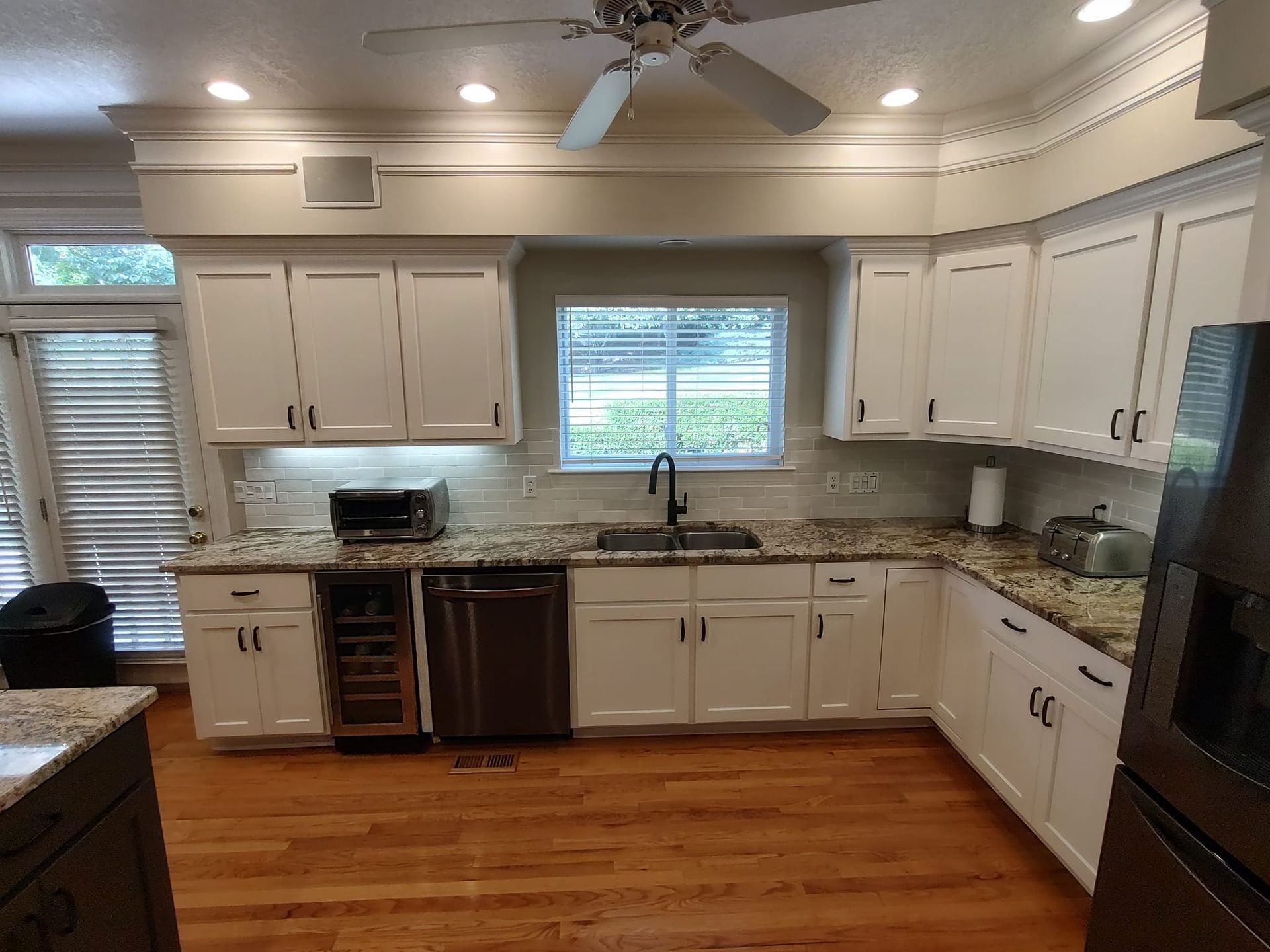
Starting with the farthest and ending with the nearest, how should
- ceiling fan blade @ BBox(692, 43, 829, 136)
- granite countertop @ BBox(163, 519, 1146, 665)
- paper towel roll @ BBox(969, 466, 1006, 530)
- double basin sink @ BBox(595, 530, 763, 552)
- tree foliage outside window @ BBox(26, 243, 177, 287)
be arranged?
1. double basin sink @ BBox(595, 530, 763, 552)
2. tree foliage outside window @ BBox(26, 243, 177, 287)
3. paper towel roll @ BBox(969, 466, 1006, 530)
4. granite countertop @ BBox(163, 519, 1146, 665)
5. ceiling fan blade @ BBox(692, 43, 829, 136)

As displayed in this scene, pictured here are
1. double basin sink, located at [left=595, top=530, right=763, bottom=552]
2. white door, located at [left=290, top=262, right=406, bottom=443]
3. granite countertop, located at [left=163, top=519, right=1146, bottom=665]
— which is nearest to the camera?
granite countertop, located at [left=163, top=519, right=1146, bottom=665]

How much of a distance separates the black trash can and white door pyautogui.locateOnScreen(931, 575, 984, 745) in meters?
3.80

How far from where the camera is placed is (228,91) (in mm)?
2168

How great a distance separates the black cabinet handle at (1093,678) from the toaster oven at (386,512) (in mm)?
2484

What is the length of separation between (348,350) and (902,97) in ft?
8.20

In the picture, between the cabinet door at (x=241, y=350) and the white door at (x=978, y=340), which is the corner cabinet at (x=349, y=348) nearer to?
the cabinet door at (x=241, y=350)

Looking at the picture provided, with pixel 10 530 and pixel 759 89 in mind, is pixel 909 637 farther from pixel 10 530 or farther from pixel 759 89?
pixel 10 530

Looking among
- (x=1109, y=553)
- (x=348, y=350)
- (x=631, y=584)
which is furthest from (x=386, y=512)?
(x=1109, y=553)

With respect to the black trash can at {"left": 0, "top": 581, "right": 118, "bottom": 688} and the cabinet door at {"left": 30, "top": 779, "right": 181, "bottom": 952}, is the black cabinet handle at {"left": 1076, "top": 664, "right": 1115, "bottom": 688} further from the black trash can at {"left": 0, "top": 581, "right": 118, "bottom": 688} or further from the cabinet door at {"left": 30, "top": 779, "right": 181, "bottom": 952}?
the black trash can at {"left": 0, "top": 581, "right": 118, "bottom": 688}

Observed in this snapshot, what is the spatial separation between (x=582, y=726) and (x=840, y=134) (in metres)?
2.81

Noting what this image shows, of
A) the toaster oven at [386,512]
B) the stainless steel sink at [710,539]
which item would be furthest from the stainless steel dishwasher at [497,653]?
A: the stainless steel sink at [710,539]

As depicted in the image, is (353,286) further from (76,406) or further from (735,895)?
(735,895)

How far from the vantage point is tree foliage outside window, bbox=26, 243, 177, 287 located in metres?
2.80

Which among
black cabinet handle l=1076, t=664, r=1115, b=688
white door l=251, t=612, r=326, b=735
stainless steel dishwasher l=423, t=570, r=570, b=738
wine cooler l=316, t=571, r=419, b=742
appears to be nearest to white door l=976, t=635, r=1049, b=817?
black cabinet handle l=1076, t=664, r=1115, b=688
